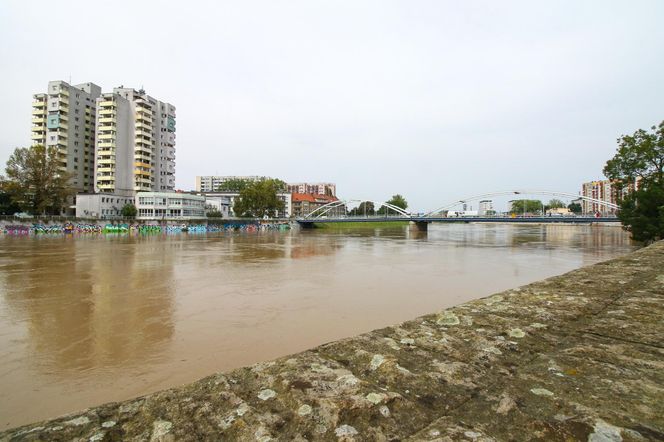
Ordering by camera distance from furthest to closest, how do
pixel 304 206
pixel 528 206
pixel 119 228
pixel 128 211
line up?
pixel 528 206 < pixel 304 206 < pixel 128 211 < pixel 119 228

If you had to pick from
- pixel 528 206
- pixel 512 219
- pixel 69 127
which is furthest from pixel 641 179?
pixel 528 206

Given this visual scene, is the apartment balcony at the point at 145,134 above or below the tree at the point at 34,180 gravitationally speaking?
above

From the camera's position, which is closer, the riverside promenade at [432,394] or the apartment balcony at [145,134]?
the riverside promenade at [432,394]

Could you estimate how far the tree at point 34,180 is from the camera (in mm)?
56281

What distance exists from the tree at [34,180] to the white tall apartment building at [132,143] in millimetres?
14818

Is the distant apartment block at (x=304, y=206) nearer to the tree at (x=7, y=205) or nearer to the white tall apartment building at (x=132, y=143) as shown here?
the white tall apartment building at (x=132, y=143)

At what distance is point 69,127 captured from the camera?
2968 inches

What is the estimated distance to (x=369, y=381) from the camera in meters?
1.88

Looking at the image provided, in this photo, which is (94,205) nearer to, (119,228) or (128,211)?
(128,211)

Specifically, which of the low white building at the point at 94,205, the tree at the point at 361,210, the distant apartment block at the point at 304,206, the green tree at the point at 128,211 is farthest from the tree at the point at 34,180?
the tree at the point at 361,210

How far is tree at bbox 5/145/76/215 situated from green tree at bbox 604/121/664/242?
A: 2898 inches

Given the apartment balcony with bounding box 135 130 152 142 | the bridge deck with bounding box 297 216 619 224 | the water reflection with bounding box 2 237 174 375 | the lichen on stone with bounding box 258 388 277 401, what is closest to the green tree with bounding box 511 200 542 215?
the bridge deck with bounding box 297 216 619 224

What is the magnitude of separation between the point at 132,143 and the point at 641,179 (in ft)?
279

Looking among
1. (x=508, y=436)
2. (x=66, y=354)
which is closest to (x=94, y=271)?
(x=66, y=354)
